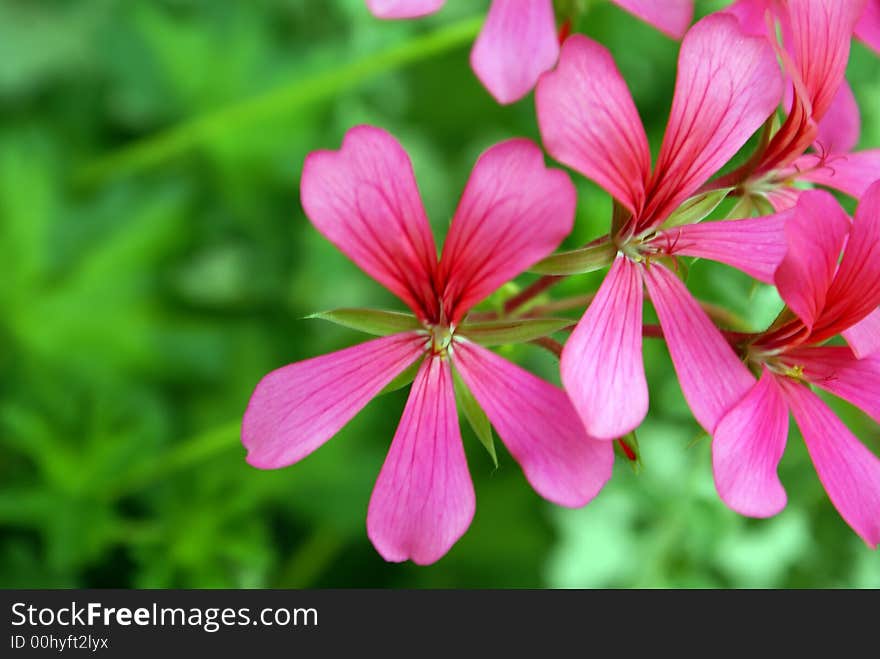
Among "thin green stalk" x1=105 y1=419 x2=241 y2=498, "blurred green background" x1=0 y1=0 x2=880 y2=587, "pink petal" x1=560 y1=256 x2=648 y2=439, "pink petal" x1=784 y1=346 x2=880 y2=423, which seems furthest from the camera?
"blurred green background" x1=0 y1=0 x2=880 y2=587

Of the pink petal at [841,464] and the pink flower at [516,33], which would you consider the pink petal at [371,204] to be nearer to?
the pink flower at [516,33]

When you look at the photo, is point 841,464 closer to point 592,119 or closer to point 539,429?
point 539,429

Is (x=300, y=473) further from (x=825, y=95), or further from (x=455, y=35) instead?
(x=825, y=95)

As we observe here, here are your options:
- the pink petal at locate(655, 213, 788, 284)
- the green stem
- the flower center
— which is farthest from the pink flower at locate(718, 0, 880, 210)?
the green stem

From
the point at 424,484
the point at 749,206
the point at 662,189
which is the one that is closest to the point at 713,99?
the point at 662,189

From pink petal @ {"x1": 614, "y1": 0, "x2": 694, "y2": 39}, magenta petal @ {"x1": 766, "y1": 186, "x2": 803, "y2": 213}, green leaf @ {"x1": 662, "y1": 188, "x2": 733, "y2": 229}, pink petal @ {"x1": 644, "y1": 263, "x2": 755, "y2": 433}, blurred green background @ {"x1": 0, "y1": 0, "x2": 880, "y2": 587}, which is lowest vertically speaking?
pink petal @ {"x1": 644, "y1": 263, "x2": 755, "y2": 433}

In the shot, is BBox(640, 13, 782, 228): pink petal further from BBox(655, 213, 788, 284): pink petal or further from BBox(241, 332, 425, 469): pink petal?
BBox(241, 332, 425, 469): pink petal
